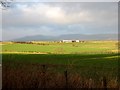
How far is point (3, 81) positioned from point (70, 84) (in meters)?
2.73

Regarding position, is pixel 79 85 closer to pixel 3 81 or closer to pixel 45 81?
pixel 45 81

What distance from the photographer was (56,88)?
13.5 meters

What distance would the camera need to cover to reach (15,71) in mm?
14961

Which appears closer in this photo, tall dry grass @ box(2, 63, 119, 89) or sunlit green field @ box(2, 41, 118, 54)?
tall dry grass @ box(2, 63, 119, 89)

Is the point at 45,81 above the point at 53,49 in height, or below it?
above

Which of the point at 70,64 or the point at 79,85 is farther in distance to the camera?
the point at 70,64

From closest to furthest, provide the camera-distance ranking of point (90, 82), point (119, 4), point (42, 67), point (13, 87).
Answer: point (13, 87) < point (90, 82) < point (42, 67) < point (119, 4)

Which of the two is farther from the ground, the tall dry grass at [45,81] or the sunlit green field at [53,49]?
the tall dry grass at [45,81]

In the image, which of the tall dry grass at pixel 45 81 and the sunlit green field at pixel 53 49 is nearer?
the tall dry grass at pixel 45 81

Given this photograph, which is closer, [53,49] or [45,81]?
[45,81]

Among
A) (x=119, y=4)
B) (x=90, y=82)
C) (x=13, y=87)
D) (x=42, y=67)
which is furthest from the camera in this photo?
(x=119, y=4)

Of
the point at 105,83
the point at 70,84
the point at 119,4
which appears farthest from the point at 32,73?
the point at 119,4

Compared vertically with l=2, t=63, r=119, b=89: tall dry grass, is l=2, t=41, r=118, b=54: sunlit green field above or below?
below

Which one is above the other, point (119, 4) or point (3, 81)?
point (119, 4)
